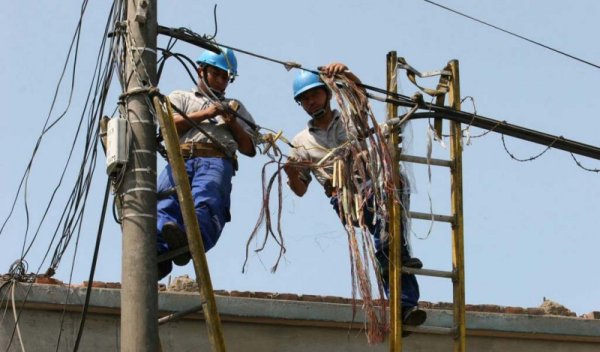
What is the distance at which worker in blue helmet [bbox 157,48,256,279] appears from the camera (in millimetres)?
9039

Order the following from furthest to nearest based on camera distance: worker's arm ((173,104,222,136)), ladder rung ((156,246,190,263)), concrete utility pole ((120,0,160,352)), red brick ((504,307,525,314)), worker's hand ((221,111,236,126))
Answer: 1. red brick ((504,307,525,314))
2. worker's hand ((221,111,236,126))
3. worker's arm ((173,104,222,136))
4. ladder rung ((156,246,190,263))
5. concrete utility pole ((120,0,160,352))

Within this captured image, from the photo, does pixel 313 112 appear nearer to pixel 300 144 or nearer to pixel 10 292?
pixel 300 144

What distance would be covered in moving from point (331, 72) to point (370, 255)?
55.2 inches

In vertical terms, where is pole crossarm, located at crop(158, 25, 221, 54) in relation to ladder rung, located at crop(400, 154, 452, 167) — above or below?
above

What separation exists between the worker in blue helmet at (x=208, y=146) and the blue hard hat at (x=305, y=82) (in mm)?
525

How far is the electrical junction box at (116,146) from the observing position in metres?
8.23

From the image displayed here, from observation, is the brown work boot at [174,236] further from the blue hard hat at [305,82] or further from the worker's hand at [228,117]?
the blue hard hat at [305,82]

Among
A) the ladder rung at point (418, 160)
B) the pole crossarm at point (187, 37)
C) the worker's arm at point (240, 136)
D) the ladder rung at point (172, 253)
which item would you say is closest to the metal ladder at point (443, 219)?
the ladder rung at point (418, 160)

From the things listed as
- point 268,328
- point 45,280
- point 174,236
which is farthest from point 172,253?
point 268,328

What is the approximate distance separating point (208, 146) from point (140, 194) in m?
1.44

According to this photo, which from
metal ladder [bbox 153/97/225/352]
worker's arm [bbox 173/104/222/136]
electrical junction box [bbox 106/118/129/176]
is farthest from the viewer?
worker's arm [bbox 173/104/222/136]

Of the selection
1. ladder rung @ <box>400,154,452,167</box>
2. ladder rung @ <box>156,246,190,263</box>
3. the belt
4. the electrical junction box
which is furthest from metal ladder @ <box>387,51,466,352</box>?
the electrical junction box

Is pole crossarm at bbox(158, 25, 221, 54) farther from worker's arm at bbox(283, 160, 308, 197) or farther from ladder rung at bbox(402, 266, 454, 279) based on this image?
ladder rung at bbox(402, 266, 454, 279)

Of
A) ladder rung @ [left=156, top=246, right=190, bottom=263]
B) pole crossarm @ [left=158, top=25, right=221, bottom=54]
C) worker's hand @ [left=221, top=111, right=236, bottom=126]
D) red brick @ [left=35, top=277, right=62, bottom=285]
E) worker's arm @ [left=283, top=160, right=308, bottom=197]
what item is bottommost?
red brick @ [left=35, top=277, right=62, bottom=285]
